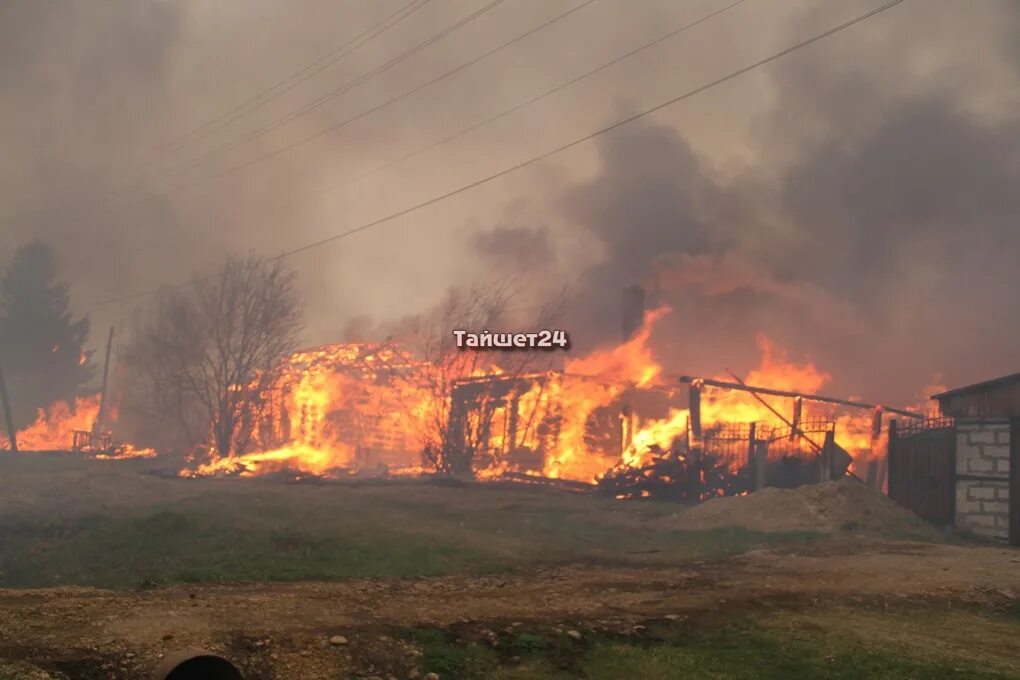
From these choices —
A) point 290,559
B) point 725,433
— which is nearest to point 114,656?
point 290,559

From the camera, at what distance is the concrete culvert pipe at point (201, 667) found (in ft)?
16.8

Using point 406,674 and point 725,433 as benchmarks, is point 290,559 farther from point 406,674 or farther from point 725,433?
point 725,433

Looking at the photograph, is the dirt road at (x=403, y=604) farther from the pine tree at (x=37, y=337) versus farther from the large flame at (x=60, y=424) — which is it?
the pine tree at (x=37, y=337)

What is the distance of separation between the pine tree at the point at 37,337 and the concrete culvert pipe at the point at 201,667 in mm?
64169

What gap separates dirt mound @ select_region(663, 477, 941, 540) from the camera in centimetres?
1797

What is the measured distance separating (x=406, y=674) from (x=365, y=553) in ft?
23.3

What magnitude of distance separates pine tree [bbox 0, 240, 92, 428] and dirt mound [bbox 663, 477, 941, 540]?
58.3 m

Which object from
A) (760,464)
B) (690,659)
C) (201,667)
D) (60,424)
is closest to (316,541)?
(690,659)

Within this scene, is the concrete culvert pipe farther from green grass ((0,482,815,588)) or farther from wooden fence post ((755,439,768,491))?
wooden fence post ((755,439,768,491))

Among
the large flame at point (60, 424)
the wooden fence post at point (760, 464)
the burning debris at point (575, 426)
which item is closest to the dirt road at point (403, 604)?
the wooden fence post at point (760, 464)

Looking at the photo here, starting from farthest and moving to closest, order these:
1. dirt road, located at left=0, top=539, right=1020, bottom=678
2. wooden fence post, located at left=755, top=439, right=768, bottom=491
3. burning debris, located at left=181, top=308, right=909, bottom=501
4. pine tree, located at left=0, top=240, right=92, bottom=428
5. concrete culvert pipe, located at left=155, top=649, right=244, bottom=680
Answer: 1. pine tree, located at left=0, top=240, right=92, bottom=428
2. burning debris, located at left=181, top=308, right=909, bottom=501
3. wooden fence post, located at left=755, top=439, right=768, bottom=491
4. dirt road, located at left=0, top=539, right=1020, bottom=678
5. concrete culvert pipe, located at left=155, top=649, right=244, bottom=680

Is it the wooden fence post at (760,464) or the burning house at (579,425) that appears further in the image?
the burning house at (579,425)

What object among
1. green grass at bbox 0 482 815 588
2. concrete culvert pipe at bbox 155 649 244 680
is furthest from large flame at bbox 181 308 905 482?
concrete culvert pipe at bbox 155 649 244 680

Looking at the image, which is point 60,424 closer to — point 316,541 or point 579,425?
point 579,425
